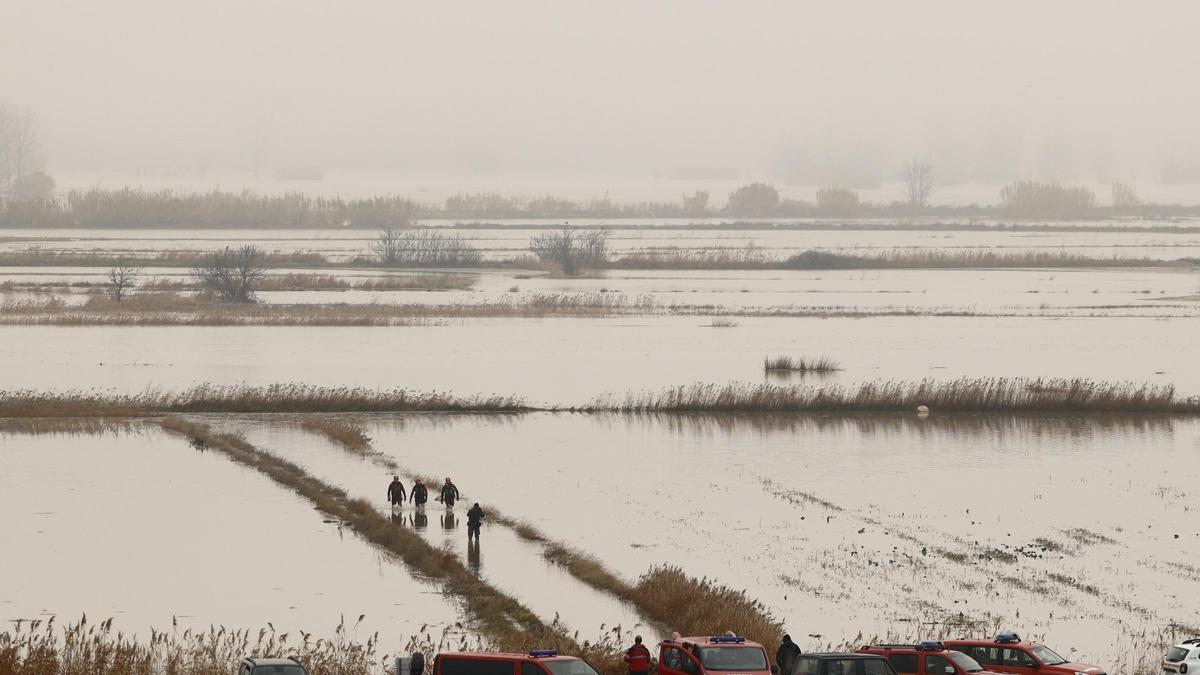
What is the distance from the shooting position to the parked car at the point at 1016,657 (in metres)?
17.1

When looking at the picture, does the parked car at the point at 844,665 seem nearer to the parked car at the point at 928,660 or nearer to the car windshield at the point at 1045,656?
the parked car at the point at 928,660

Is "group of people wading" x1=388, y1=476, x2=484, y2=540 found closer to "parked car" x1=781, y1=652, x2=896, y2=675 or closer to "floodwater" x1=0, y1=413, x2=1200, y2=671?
"floodwater" x1=0, y1=413, x2=1200, y2=671

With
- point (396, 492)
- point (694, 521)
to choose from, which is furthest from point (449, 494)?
point (694, 521)

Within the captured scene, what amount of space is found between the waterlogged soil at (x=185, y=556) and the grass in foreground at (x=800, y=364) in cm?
2509

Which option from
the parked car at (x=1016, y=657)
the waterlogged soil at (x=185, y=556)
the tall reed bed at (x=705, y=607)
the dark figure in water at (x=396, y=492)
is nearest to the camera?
the parked car at (x=1016, y=657)

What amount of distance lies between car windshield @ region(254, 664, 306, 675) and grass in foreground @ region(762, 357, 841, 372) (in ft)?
135

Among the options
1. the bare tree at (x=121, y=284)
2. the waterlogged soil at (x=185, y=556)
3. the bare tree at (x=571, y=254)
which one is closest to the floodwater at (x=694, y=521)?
the waterlogged soil at (x=185, y=556)

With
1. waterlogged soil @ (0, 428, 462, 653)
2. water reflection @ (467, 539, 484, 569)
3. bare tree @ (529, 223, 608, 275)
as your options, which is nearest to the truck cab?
waterlogged soil @ (0, 428, 462, 653)

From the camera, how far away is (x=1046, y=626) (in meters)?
22.2

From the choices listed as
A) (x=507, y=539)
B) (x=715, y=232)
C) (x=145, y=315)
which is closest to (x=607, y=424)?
(x=507, y=539)

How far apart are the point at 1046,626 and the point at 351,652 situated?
401 inches

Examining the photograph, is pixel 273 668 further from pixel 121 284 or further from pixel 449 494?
pixel 121 284

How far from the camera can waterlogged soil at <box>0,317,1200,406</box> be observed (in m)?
53.2

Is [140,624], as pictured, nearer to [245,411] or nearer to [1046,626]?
[1046,626]
